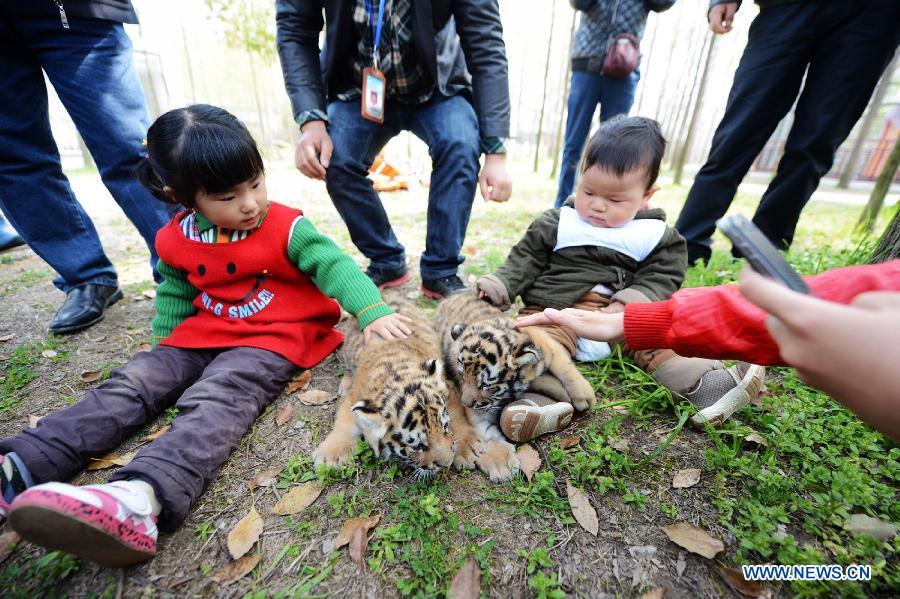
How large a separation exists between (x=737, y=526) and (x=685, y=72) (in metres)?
22.9

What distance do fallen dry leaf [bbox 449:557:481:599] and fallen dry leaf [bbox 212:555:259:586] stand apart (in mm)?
956

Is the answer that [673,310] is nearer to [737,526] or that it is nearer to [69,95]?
[737,526]

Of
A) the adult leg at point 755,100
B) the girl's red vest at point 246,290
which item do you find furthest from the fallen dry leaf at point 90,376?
the adult leg at point 755,100

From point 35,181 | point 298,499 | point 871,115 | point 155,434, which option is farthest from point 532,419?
point 871,115

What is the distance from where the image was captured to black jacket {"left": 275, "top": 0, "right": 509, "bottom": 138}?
3.65 metres

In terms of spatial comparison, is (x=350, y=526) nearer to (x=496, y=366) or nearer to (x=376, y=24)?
(x=496, y=366)

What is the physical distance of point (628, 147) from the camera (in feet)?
9.25

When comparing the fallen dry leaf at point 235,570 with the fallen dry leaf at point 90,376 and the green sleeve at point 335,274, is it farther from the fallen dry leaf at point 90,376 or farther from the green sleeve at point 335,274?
the fallen dry leaf at point 90,376

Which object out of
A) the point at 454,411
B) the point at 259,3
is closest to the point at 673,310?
the point at 454,411

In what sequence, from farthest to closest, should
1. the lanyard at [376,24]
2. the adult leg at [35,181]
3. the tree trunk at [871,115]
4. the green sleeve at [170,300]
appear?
the tree trunk at [871,115] → the lanyard at [376,24] → the adult leg at [35,181] → the green sleeve at [170,300]

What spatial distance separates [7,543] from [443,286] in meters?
3.46

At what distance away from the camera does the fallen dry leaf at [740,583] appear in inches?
62.8

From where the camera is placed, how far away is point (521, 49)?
71.6ft

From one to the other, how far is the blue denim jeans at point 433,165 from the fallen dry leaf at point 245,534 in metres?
2.83
